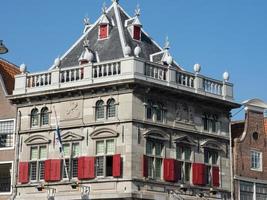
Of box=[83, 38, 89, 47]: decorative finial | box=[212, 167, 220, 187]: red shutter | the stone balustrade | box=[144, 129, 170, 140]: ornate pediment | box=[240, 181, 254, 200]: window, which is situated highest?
box=[83, 38, 89, 47]: decorative finial

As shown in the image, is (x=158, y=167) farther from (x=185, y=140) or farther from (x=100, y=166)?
(x=100, y=166)

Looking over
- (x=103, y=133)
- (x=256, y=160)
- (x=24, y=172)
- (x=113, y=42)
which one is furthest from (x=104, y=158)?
(x=256, y=160)

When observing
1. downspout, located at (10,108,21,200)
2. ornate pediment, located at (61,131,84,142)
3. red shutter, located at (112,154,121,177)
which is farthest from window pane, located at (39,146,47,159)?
red shutter, located at (112,154,121,177)

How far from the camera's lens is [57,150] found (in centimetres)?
3738

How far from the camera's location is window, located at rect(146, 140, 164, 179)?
118 feet

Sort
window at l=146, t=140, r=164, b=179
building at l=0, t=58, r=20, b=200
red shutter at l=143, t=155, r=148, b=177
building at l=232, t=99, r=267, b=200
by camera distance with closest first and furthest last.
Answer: red shutter at l=143, t=155, r=148, b=177 < window at l=146, t=140, r=164, b=179 < building at l=0, t=58, r=20, b=200 < building at l=232, t=99, r=267, b=200

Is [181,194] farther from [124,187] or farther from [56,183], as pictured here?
[56,183]

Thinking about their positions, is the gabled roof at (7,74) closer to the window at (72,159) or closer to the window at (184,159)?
the window at (72,159)

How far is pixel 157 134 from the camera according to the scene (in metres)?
36.3

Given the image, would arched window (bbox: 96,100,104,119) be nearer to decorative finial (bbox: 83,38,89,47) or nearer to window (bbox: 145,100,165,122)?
window (bbox: 145,100,165,122)

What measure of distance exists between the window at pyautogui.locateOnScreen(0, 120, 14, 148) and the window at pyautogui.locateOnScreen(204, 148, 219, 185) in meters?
10.8

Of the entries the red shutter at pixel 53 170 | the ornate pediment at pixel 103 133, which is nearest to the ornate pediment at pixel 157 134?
the ornate pediment at pixel 103 133

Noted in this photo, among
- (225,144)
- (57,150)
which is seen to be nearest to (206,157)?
(225,144)

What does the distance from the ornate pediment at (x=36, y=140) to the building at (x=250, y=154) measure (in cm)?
1067
